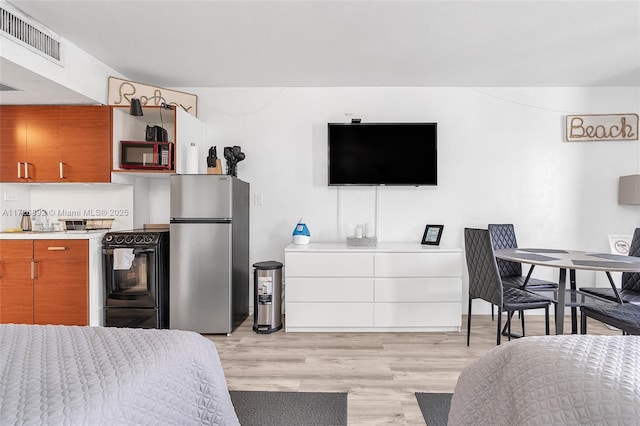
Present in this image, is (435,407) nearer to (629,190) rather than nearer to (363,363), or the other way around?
(363,363)

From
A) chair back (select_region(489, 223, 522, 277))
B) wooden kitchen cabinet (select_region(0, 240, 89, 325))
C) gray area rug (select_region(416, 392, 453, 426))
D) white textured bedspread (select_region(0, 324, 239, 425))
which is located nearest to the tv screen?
chair back (select_region(489, 223, 522, 277))

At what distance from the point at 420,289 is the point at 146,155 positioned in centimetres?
291

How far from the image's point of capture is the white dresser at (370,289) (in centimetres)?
325

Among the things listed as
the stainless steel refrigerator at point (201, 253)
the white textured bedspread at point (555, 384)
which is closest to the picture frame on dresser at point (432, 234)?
the stainless steel refrigerator at point (201, 253)

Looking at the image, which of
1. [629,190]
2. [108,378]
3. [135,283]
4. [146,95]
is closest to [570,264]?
[629,190]

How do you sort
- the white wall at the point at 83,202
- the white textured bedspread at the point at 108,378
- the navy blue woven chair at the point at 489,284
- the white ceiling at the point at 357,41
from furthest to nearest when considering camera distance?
the white wall at the point at 83,202
the navy blue woven chair at the point at 489,284
the white ceiling at the point at 357,41
the white textured bedspread at the point at 108,378

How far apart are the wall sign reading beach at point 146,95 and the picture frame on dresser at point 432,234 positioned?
9.19 ft

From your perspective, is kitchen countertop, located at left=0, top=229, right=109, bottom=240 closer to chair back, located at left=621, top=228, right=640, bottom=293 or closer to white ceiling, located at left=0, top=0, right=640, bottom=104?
white ceiling, located at left=0, top=0, right=640, bottom=104

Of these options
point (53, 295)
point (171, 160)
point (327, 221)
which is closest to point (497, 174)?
point (327, 221)

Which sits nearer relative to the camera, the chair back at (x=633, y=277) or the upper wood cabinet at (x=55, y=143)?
the chair back at (x=633, y=277)

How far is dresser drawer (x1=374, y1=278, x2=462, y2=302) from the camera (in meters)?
3.25

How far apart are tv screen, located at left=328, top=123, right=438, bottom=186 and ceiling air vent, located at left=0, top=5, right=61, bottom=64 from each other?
7.87 feet

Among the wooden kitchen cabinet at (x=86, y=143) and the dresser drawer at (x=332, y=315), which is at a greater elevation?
the wooden kitchen cabinet at (x=86, y=143)

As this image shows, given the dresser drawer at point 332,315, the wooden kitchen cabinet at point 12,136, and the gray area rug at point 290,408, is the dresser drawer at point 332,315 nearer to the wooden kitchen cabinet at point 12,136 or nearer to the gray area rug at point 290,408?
the gray area rug at point 290,408
